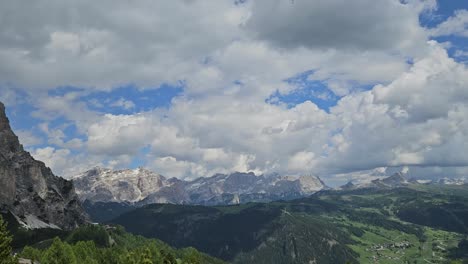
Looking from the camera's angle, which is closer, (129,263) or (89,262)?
(129,263)

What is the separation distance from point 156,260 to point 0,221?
115 meters

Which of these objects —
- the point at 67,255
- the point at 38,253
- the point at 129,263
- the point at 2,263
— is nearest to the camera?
the point at 2,263

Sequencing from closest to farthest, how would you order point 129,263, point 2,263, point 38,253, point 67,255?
point 2,263 → point 129,263 → point 67,255 → point 38,253

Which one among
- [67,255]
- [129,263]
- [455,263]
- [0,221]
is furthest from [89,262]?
[455,263]

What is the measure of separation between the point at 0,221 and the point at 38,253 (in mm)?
113469

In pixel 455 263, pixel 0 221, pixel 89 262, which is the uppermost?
pixel 0 221

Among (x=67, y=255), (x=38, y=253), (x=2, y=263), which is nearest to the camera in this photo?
(x=2, y=263)

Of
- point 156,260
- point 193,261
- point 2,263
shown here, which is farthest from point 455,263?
point 2,263

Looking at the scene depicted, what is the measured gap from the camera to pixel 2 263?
88.9 metres

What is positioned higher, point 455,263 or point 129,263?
point 129,263

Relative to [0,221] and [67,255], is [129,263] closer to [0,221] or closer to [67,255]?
[0,221]

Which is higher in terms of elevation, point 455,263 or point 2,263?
point 2,263

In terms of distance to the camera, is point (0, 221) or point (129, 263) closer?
point (0, 221)

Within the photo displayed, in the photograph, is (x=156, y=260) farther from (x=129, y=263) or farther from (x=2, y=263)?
(x=2, y=263)
